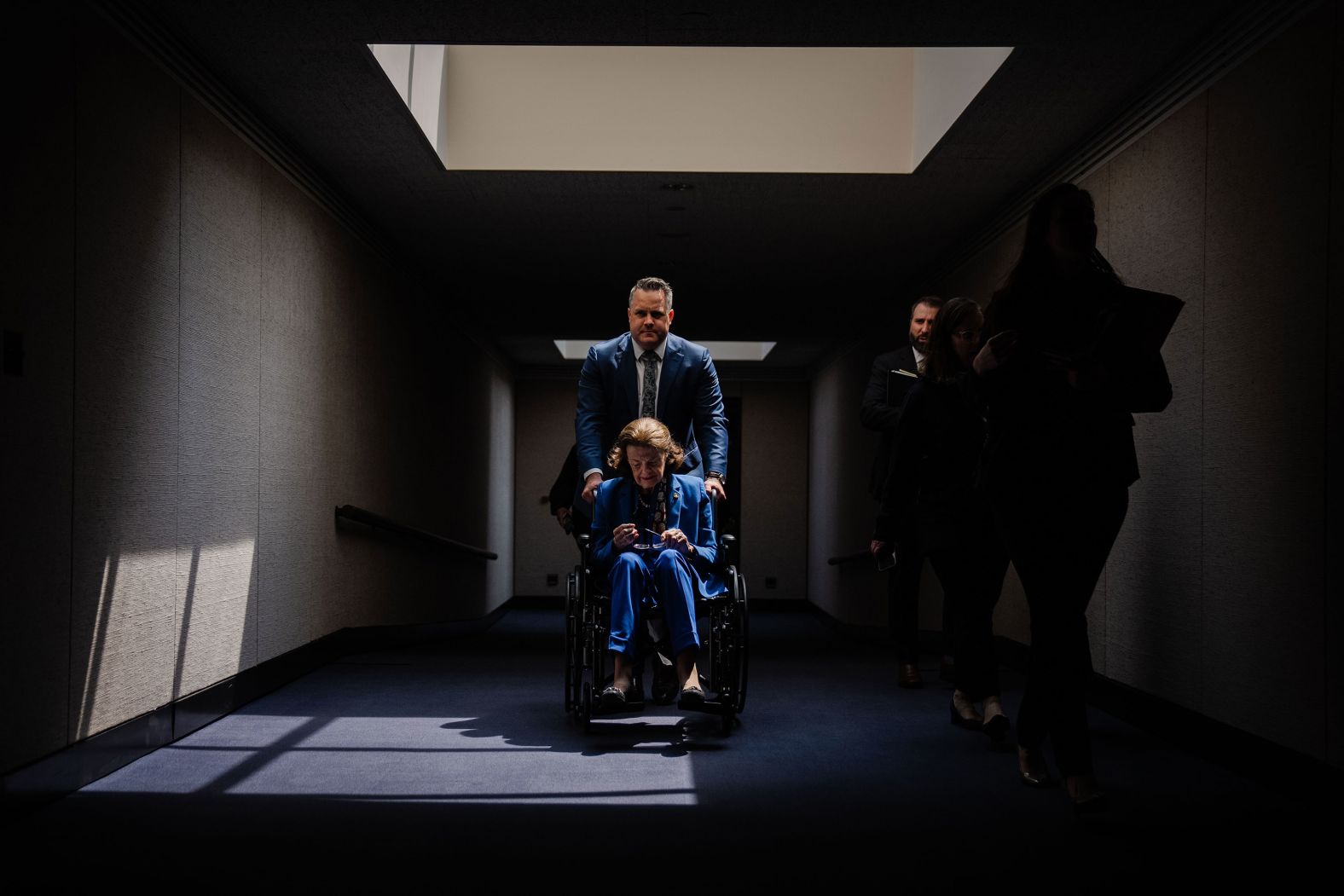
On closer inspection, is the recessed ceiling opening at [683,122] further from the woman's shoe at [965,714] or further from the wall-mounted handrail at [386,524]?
the woman's shoe at [965,714]

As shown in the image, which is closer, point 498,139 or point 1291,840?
point 1291,840

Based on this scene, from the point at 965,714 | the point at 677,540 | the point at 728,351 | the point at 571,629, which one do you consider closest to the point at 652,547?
the point at 677,540

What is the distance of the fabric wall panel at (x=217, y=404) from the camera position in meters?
3.71

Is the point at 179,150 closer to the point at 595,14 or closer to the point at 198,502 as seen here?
the point at 198,502

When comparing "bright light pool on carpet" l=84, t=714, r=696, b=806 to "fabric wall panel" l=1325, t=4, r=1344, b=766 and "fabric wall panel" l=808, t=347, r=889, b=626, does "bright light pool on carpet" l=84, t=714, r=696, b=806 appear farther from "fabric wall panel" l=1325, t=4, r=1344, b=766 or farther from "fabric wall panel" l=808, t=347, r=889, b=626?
"fabric wall panel" l=808, t=347, r=889, b=626

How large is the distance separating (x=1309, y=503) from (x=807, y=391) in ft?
33.3

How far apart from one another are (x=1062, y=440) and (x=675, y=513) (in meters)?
1.44

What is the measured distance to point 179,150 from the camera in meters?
3.65

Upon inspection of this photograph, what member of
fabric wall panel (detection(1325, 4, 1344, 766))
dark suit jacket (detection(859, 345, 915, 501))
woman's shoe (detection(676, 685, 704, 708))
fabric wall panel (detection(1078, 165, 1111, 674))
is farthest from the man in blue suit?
fabric wall panel (detection(1325, 4, 1344, 766))

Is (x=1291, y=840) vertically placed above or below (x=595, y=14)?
below

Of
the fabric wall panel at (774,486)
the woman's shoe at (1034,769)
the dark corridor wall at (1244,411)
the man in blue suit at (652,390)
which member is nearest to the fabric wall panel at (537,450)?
the fabric wall panel at (774,486)

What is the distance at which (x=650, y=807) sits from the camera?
263cm

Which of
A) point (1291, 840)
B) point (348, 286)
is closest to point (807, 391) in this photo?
point (348, 286)

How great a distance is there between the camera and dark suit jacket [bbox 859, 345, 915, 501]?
A: 4789 millimetres
